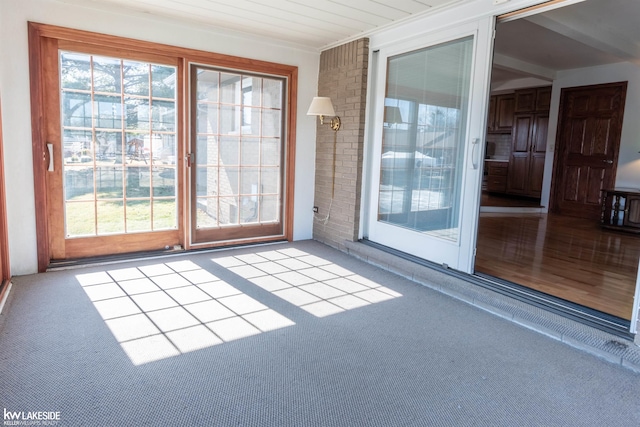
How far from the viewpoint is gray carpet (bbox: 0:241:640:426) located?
181cm

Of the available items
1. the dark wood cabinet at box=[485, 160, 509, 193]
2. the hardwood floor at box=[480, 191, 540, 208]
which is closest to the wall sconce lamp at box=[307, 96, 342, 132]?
the hardwood floor at box=[480, 191, 540, 208]

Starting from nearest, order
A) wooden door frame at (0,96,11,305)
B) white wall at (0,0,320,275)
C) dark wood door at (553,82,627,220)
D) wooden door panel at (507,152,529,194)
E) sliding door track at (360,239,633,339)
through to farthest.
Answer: sliding door track at (360,239,633,339)
wooden door frame at (0,96,11,305)
white wall at (0,0,320,275)
dark wood door at (553,82,627,220)
wooden door panel at (507,152,529,194)

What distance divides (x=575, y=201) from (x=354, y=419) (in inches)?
273

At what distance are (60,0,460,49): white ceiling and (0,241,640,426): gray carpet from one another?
237 cm

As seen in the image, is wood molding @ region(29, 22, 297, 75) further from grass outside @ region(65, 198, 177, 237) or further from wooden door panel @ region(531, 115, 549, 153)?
wooden door panel @ region(531, 115, 549, 153)

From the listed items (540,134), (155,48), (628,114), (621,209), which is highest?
(155,48)

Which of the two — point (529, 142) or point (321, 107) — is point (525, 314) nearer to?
point (321, 107)

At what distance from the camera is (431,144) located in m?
3.77

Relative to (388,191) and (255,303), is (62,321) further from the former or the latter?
(388,191)

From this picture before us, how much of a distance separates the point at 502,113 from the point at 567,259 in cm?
567

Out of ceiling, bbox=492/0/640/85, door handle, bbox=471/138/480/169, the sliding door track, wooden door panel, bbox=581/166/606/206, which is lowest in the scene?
the sliding door track

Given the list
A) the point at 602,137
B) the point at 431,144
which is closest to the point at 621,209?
the point at 602,137

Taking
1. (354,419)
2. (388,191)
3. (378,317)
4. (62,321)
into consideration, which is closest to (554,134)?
(388,191)

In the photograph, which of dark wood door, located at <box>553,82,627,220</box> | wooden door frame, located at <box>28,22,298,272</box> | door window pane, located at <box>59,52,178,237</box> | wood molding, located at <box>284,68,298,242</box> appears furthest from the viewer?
dark wood door, located at <box>553,82,627,220</box>
